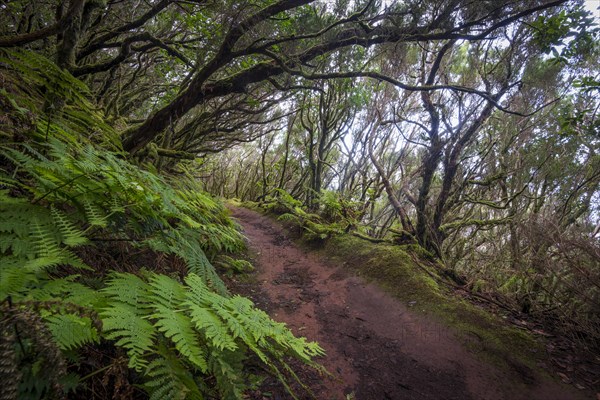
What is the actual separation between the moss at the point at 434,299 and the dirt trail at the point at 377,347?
0.47ft

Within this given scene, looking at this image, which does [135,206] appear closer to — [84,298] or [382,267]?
[84,298]

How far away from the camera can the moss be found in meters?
3.44

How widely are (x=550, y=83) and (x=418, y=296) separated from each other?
25.5 feet

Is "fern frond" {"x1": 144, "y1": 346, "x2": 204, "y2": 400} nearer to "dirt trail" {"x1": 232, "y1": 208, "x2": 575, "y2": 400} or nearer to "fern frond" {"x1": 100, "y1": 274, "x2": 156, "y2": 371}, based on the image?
"fern frond" {"x1": 100, "y1": 274, "x2": 156, "y2": 371}

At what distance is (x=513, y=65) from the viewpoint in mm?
6785

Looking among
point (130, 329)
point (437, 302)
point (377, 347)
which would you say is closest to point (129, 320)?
point (130, 329)

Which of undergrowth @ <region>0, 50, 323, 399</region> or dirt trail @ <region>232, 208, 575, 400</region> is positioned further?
dirt trail @ <region>232, 208, 575, 400</region>

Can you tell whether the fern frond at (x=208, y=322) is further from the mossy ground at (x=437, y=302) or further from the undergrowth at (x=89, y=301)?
the mossy ground at (x=437, y=302)

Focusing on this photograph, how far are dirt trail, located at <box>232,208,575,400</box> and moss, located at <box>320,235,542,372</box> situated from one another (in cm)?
14

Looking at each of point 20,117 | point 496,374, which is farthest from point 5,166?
point 496,374

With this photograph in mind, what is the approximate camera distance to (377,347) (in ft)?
12.4

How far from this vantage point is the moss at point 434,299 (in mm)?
3438

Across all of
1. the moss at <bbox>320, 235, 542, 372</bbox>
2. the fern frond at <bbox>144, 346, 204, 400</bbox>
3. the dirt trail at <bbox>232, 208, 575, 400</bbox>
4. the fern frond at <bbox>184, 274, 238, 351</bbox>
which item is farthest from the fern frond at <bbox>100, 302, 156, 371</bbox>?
the moss at <bbox>320, 235, 542, 372</bbox>

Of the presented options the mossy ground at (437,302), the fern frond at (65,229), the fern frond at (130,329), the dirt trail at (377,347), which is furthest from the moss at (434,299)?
the fern frond at (65,229)
